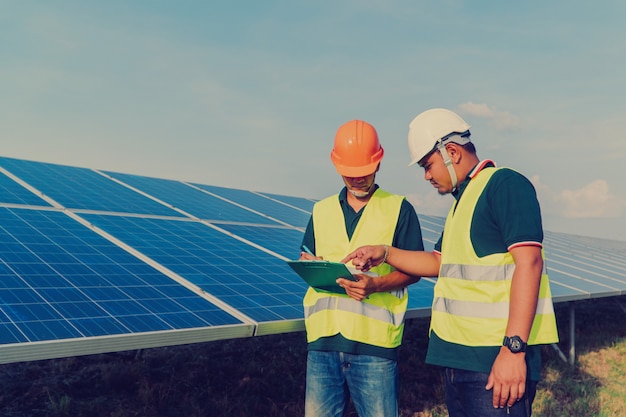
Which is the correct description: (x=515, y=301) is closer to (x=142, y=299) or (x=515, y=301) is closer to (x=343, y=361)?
(x=343, y=361)

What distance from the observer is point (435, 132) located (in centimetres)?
353

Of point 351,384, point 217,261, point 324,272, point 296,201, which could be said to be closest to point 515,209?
point 324,272

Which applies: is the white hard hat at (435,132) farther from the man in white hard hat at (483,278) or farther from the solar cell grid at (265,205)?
the solar cell grid at (265,205)

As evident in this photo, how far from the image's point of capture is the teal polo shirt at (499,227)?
118 inches

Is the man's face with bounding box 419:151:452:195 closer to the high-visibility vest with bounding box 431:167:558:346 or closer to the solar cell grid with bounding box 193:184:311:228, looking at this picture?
the high-visibility vest with bounding box 431:167:558:346

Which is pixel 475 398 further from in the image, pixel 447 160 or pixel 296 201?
pixel 296 201

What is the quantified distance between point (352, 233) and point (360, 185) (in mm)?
365

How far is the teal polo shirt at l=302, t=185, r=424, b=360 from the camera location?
3802 mm

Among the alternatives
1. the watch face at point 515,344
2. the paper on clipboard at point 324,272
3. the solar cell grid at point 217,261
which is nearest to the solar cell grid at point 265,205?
the solar cell grid at point 217,261

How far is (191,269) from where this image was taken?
5.89m

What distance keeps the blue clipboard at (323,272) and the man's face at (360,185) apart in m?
0.70

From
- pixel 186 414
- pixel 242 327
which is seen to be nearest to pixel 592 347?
pixel 186 414

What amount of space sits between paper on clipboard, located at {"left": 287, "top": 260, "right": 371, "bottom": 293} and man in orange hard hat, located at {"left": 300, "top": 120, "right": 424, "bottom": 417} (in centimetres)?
7

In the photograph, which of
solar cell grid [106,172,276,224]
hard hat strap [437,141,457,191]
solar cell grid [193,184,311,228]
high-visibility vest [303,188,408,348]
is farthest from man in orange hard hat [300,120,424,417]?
solar cell grid [193,184,311,228]
